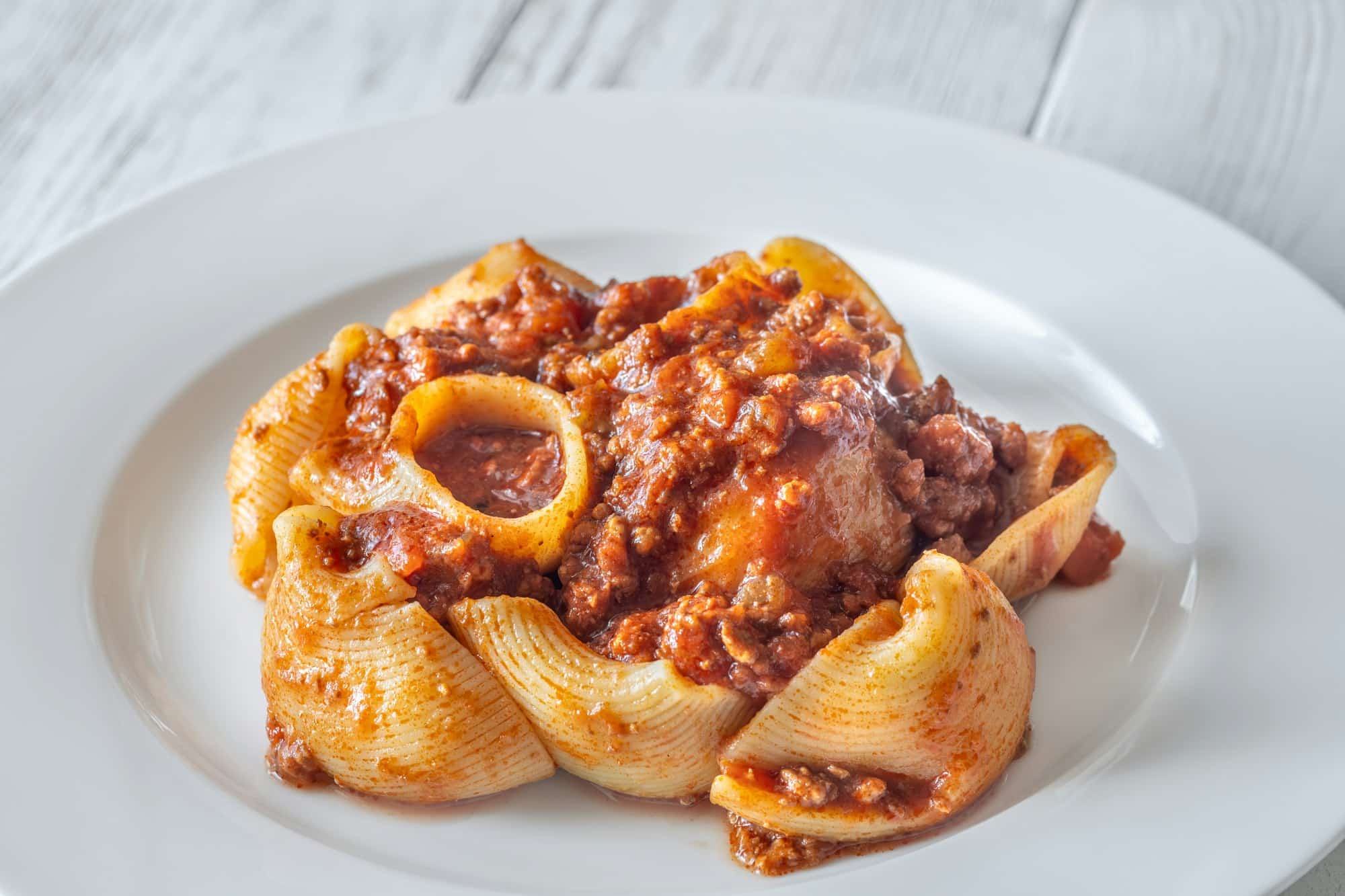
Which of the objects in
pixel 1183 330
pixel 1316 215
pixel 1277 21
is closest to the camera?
pixel 1183 330

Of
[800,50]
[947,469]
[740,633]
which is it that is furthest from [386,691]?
[800,50]

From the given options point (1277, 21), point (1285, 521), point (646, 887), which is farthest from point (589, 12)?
point (646, 887)

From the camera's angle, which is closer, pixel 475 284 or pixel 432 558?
pixel 432 558

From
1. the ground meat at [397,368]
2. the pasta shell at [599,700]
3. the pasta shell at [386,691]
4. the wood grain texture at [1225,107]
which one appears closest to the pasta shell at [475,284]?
the ground meat at [397,368]

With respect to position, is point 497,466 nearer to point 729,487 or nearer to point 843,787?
point 729,487

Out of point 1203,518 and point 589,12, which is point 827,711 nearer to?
point 1203,518

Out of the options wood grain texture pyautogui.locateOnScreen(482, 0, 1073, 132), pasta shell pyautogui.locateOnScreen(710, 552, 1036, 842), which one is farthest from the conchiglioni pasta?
wood grain texture pyautogui.locateOnScreen(482, 0, 1073, 132)

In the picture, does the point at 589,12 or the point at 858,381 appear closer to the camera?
the point at 858,381
